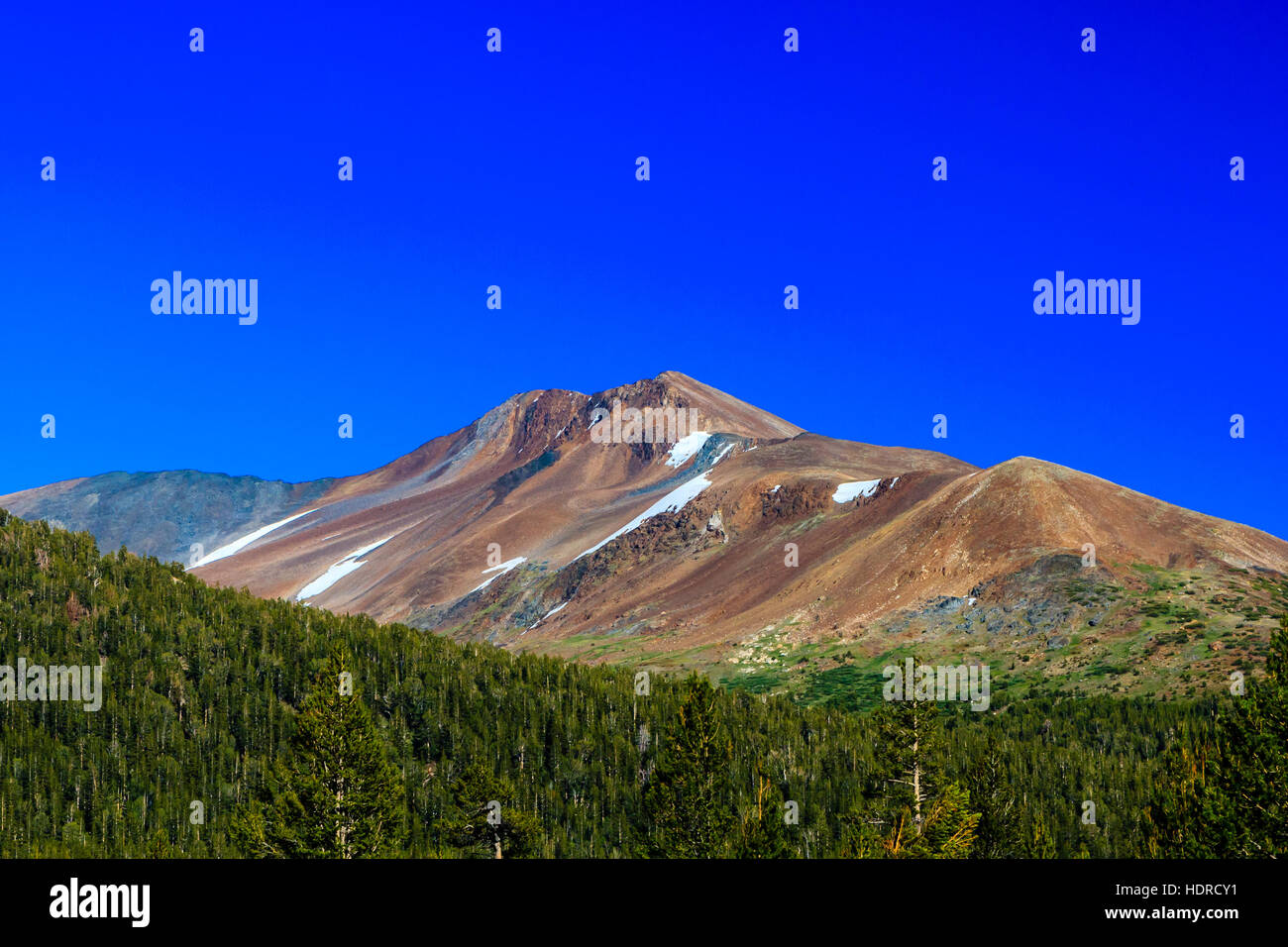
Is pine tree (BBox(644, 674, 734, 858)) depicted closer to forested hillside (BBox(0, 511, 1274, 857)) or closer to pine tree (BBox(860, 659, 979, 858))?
forested hillside (BBox(0, 511, 1274, 857))

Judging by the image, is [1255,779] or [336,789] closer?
[1255,779]

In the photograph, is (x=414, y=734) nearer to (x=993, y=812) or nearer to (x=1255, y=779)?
(x=993, y=812)

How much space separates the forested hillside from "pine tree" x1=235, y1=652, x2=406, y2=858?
23271 mm

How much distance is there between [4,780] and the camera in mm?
139875

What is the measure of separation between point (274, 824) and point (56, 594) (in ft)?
458

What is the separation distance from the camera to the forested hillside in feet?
412

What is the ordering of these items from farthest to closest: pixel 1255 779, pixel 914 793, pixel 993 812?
pixel 993 812 → pixel 914 793 → pixel 1255 779

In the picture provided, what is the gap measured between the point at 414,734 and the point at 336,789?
105m

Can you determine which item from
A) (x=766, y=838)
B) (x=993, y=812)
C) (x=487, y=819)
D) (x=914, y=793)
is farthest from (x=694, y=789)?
(x=993, y=812)

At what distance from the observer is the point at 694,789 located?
72.1 m

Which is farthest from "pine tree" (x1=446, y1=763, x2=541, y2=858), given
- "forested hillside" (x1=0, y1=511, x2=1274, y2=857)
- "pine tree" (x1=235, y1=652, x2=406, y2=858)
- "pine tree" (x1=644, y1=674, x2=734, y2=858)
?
"forested hillside" (x1=0, y1=511, x2=1274, y2=857)

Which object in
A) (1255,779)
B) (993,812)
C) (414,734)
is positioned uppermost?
(1255,779)

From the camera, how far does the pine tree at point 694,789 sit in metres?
71.0

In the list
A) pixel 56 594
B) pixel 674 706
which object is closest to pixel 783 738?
pixel 674 706
